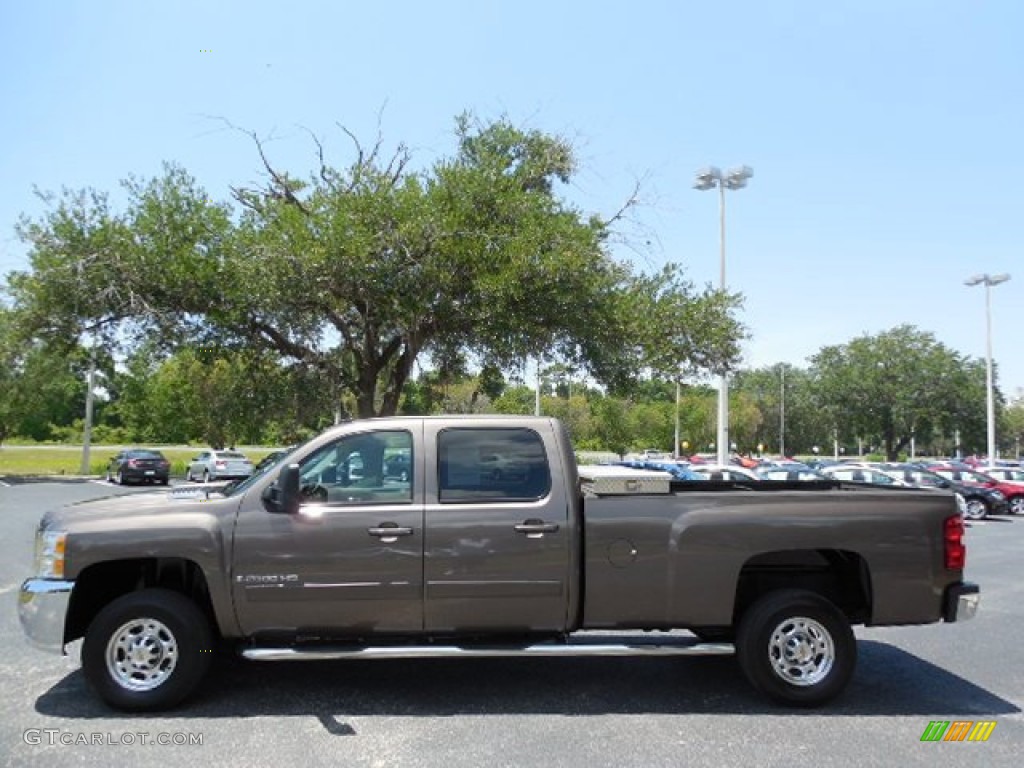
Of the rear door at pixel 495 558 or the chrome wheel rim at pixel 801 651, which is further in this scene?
the chrome wheel rim at pixel 801 651

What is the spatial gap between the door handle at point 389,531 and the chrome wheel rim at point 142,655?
1.40 metres

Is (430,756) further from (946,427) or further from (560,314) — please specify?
(946,427)

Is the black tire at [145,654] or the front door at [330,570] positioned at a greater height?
the front door at [330,570]

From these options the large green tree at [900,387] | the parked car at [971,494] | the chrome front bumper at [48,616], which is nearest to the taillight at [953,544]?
the chrome front bumper at [48,616]

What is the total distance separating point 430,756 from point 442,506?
4.95 feet

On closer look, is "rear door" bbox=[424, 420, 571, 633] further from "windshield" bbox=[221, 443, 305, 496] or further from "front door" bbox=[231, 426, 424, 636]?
"windshield" bbox=[221, 443, 305, 496]

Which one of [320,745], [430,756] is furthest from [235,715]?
[430,756]

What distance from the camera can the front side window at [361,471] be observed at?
5676 mm

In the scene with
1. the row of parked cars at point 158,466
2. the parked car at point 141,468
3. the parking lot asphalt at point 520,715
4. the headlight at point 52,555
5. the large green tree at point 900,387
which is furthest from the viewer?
the large green tree at point 900,387

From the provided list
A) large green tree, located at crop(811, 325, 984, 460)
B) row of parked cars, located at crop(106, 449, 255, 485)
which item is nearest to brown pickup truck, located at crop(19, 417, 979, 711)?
row of parked cars, located at crop(106, 449, 255, 485)

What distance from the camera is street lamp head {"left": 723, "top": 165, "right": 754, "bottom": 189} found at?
25.8 metres

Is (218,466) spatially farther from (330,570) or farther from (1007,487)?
(330,570)

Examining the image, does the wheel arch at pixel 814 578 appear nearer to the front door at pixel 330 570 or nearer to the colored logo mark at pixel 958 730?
the colored logo mark at pixel 958 730

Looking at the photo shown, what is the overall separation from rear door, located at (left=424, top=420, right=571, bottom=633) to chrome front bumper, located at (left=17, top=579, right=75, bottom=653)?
87.0 inches
